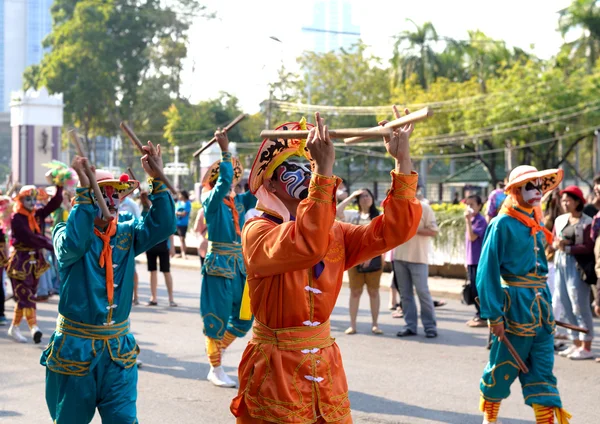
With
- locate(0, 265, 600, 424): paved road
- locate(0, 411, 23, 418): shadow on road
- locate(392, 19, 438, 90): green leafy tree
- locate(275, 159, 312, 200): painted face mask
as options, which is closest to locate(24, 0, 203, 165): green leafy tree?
locate(392, 19, 438, 90): green leafy tree

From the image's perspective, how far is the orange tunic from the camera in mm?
3811

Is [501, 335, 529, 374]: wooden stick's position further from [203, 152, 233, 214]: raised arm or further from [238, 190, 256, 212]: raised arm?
[238, 190, 256, 212]: raised arm

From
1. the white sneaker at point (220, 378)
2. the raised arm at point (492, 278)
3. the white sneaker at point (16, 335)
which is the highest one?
the raised arm at point (492, 278)

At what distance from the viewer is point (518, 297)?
638cm

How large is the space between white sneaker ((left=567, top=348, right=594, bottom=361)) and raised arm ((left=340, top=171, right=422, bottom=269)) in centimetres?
626

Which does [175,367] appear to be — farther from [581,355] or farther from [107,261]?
[581,355]

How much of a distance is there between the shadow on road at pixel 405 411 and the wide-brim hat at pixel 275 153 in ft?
12.3

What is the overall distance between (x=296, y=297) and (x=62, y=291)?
191 centimetres

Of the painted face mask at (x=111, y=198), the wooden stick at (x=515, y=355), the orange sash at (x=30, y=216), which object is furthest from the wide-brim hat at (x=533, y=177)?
the orange sash at (x=30, y=216)

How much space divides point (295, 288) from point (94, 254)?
171cm

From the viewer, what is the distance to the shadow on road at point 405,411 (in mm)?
7035

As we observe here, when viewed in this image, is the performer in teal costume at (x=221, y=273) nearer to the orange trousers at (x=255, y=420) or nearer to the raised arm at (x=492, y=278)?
the raised arm at (x=492, y=278)

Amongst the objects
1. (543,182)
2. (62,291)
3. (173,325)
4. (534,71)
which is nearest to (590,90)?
(534,71)

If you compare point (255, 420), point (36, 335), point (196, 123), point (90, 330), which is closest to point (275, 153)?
point (255, 420)
